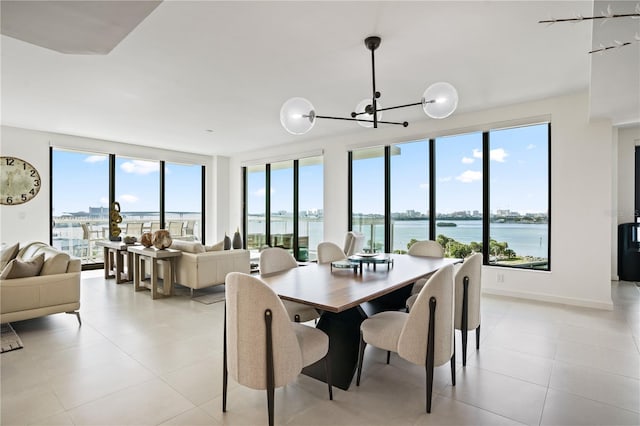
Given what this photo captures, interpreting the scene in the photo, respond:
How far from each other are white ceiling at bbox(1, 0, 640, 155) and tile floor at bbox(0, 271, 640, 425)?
233cm

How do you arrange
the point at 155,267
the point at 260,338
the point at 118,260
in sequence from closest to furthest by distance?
the point at 260,338 < the point at 155,267 < the point at 118,260

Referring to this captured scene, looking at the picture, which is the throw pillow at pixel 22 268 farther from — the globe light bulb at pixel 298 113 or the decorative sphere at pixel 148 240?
the globe light bulb at pixel 298 113

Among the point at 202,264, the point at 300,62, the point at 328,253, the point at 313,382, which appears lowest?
the point at 313,382

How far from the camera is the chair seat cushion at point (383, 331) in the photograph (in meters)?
2.05

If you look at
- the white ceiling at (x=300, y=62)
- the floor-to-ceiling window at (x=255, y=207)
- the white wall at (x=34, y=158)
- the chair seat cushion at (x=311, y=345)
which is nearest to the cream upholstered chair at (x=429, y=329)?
the chair seat cushion at (x=311, y=345)

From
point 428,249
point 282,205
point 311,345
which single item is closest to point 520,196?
point 428,249

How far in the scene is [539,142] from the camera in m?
4.55

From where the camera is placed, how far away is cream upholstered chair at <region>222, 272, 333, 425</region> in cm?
166

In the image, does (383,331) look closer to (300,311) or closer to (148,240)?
(300,311)

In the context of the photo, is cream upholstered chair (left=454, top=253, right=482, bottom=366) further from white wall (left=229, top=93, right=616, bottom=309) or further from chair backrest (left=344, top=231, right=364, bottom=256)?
white wall (left=229, top=93, right=616, bottom=309)

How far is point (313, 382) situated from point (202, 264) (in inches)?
105

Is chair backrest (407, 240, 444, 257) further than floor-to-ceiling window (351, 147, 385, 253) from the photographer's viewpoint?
No

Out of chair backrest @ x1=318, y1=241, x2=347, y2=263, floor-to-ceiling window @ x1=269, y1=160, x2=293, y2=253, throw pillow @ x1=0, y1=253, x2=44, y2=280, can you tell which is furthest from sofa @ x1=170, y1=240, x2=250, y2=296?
floor-to-ceiling window @ x1=269, y1=160, x2=293, y2=253

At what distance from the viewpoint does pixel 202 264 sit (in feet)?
14.6
